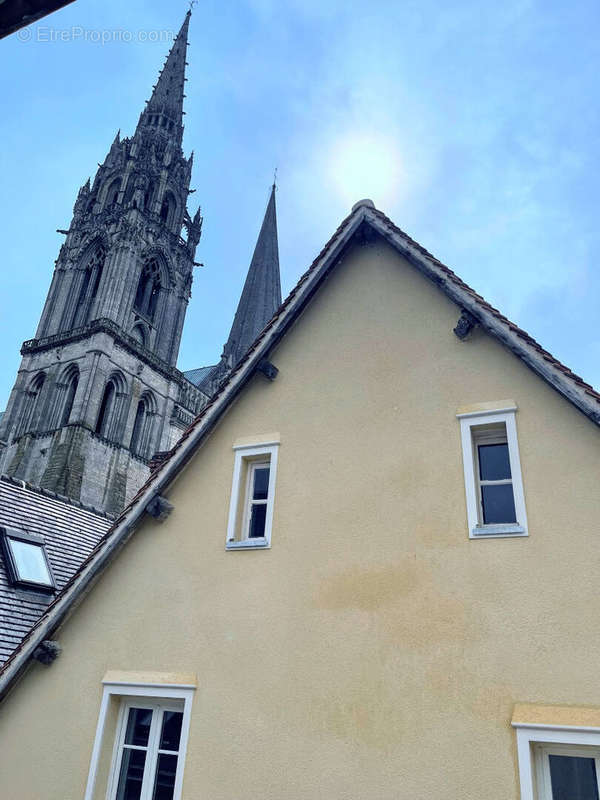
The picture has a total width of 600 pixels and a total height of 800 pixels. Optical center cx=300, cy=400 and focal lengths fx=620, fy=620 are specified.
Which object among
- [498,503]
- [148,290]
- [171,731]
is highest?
[148,290]

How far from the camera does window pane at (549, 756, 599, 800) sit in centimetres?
500

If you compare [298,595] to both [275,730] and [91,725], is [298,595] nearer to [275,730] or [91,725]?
[275,730]

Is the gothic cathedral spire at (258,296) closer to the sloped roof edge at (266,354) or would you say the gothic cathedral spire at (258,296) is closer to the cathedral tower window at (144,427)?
the cathedral tower window at (144,427)

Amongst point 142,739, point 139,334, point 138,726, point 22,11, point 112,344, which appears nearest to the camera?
point 22,11

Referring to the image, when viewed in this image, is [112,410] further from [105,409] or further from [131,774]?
[131,774]

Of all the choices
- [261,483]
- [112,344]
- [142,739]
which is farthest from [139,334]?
[142,739]

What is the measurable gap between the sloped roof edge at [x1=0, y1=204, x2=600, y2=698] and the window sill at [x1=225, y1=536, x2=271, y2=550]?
125cm

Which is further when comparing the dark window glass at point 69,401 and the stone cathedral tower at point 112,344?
the dark window glass at point 69,401

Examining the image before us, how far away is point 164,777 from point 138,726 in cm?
66

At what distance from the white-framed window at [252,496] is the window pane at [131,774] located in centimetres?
244

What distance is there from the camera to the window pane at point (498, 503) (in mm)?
6191

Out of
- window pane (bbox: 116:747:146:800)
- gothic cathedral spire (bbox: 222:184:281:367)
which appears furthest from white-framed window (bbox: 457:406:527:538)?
gothic cathedral spire (bbox: 222:184:281:367)

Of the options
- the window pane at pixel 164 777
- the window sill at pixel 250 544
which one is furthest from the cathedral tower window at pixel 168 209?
the window pane at pixel 164 777

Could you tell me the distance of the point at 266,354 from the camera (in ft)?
26.5
